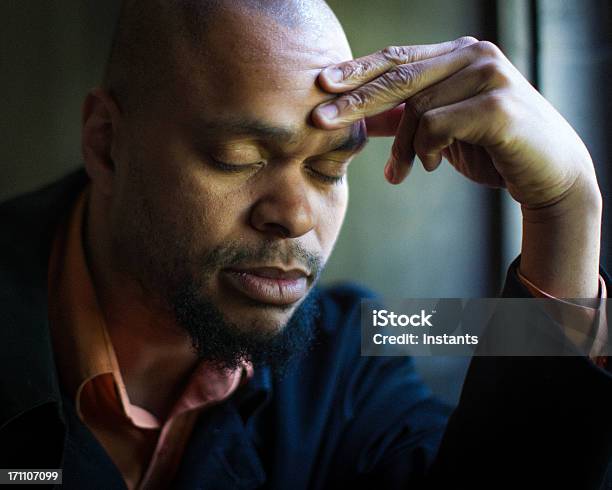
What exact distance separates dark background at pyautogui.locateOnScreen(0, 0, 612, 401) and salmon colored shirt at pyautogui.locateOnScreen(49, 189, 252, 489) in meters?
0.20

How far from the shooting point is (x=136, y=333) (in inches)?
38.9

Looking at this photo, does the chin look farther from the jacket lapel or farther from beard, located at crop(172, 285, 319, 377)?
the jacket lapel

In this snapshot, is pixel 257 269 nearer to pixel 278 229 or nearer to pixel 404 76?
pixel 278 229

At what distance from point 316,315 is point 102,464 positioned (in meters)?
0.39

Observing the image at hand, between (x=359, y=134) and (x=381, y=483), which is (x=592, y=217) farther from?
(x=381, y=483)

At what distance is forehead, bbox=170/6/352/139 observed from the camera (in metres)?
0.79

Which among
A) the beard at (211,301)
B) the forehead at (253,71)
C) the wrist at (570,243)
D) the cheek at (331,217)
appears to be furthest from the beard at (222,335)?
the wrist at (570,243)

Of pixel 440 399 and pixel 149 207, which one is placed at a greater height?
pixel 149 207

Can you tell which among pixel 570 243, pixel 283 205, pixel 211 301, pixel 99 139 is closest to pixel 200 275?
pixel 211 301

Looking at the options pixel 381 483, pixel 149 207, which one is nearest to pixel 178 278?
pixel 149 207

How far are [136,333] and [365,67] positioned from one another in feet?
1.70

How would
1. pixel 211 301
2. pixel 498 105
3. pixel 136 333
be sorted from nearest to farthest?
pixel 498 105 → pixel 211 301 → pixel 136 333

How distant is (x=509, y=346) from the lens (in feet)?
2.91

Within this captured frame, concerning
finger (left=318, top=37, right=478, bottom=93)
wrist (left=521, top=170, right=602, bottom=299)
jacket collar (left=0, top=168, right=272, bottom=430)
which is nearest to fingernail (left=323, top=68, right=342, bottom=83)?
finger (left=318, top=37, right=478, bottom=93)
